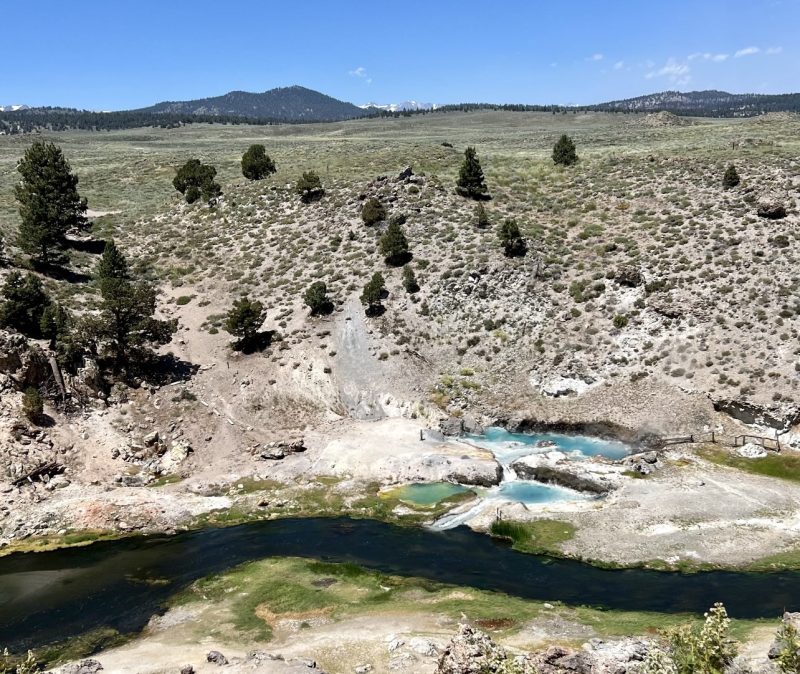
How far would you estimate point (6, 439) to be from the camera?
4178 cm

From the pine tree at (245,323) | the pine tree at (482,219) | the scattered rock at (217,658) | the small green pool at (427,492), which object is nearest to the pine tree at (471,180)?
the pine tree at (482,219)

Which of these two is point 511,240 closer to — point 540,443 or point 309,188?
point 540,443

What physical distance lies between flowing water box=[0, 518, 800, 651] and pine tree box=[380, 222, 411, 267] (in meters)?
34.2

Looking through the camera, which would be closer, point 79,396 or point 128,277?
point 79,396

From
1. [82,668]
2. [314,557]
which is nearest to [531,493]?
[314,557]

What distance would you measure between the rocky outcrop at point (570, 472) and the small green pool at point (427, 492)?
4838 millimetres

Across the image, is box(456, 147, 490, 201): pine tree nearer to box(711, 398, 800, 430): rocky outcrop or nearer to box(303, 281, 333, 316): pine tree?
box(303, 281, 333, 316): pine tree

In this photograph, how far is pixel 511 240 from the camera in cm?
6394

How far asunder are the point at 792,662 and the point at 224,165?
103840 millimetres

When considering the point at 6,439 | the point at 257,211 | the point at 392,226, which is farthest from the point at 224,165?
the point at 6,439

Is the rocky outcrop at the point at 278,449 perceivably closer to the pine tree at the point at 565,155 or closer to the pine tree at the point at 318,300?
the pine tree at the point at 318,300

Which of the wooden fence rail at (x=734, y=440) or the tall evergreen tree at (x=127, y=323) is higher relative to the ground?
the tall evergreen tree at (x=127, y=323)

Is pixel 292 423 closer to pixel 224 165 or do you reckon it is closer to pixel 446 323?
pixel 446 323

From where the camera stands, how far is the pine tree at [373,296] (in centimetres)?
5988
